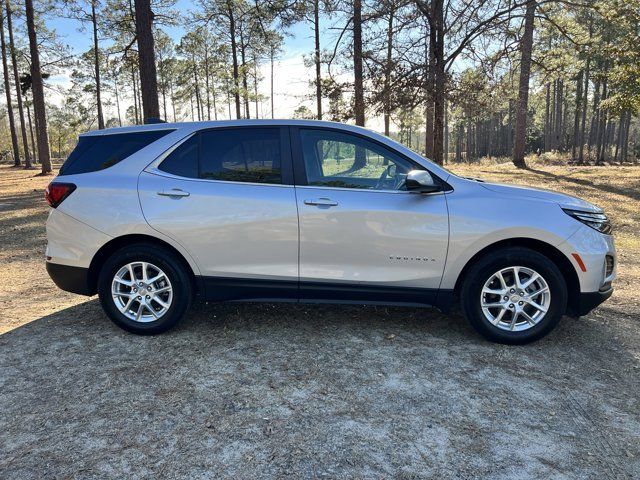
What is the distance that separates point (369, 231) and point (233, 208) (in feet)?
3.73

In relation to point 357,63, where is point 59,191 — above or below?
below

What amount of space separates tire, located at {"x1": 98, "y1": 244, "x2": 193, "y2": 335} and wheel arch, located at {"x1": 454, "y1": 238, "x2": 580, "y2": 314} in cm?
237

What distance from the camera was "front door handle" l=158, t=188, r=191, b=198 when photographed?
12.9ft

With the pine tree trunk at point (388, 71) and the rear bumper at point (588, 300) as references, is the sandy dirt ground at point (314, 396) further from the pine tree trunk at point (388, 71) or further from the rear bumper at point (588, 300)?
the pine tree trunk at point (388, 71)

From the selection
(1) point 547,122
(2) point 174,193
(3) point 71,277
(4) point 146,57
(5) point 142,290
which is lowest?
(5) point 142,290

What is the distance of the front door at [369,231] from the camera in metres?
3.79

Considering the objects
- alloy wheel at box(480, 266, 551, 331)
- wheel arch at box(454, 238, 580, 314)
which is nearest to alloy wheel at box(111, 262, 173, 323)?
wheel arch at box(454, 238, 580, 314)

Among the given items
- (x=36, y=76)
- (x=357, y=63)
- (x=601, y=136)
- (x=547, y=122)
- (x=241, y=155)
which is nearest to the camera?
(x=241, y=155)

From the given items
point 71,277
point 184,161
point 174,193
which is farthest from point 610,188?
point 71,277

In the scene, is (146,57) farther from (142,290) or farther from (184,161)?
(142,290)

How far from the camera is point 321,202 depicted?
3.82 m

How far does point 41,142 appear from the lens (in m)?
22.3

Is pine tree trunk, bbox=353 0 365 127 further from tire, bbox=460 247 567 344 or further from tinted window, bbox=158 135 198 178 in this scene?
tire, bbox=460 247 567 344

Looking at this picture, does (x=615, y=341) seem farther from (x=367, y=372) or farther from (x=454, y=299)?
(x=367, y=372)
